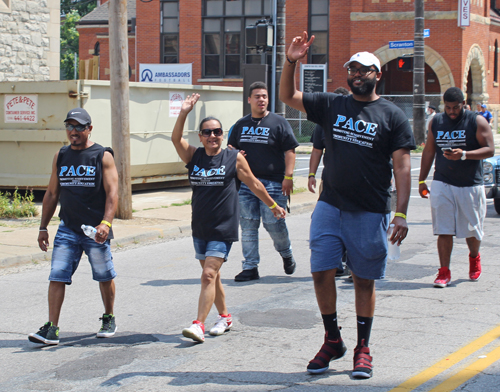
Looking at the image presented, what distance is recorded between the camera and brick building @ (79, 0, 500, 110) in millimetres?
31969

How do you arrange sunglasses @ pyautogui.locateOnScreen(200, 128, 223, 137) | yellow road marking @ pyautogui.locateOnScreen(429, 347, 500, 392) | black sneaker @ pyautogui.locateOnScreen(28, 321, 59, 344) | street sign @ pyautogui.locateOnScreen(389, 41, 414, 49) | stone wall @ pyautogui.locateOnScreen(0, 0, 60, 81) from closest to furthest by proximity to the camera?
yellow road marking @ pyautogui.locateOnScreen(429, 347, 500, 392) < black sneaker @ pyautogui.locateOnScreen(28, 321, 59, 344) < sunglasses @ pyautogui.locateOnScreen(200, 128, 223, 137) < stone wall @ pyautogui.locateOnScreen(0, 0, 60, 81) < street sign @ pyautogui.locateOnScreen(389, 41, 414, 49)

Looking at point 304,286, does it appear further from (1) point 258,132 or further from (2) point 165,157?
(2) point 165,157

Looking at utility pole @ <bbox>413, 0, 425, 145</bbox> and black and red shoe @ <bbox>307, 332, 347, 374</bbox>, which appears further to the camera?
utility pole @ <bbox>413, 0, 425, 145</bbox>

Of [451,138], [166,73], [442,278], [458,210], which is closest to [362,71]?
[451,138]

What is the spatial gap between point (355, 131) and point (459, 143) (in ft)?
9.90

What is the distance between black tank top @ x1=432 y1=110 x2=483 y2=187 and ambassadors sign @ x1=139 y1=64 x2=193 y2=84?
2679 cm

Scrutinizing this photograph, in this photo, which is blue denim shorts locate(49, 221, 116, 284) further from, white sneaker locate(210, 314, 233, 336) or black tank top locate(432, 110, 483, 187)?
black tank top locate(432, 110, 483, 187)

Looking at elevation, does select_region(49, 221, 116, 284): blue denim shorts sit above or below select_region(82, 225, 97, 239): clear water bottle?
below

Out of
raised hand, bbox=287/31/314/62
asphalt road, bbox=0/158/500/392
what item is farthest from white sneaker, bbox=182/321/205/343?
raised hand, bbox=287/31/314/62

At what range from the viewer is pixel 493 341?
17.2ft

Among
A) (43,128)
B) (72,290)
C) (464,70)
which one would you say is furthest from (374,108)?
(464,70)

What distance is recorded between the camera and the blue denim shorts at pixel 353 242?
14.7 ft

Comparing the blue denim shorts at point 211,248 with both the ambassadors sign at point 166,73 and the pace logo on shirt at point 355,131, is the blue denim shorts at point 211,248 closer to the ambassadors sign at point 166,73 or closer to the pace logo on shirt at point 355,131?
the pace logo on shirt at point 355,131

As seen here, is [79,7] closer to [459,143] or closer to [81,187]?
[459,143]
